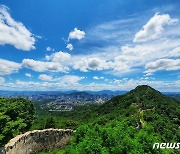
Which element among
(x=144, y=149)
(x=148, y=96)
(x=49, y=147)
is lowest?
(x=49, y=147)

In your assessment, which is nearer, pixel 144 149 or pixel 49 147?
pixel 144 149

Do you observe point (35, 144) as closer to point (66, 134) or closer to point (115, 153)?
point (66, 134)

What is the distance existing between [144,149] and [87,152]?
248 inches

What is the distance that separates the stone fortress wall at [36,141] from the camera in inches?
1288

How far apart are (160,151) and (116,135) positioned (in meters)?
6.34

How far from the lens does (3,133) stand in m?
32.9

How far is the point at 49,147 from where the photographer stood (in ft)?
149

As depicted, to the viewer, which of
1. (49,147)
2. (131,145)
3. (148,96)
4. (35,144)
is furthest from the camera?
(148,96)

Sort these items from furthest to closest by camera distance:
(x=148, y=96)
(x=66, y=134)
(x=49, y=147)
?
(x=148, y=96), (x=66, y=134), (x=49, y=147)

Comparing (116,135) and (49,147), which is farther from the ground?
(116,135)

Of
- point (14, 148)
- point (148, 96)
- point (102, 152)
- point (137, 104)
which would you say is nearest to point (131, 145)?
point (102, 152)

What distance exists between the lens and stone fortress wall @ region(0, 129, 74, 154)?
1288 inches

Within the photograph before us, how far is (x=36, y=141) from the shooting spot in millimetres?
42188

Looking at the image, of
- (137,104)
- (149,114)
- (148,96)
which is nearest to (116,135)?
(149,114)
